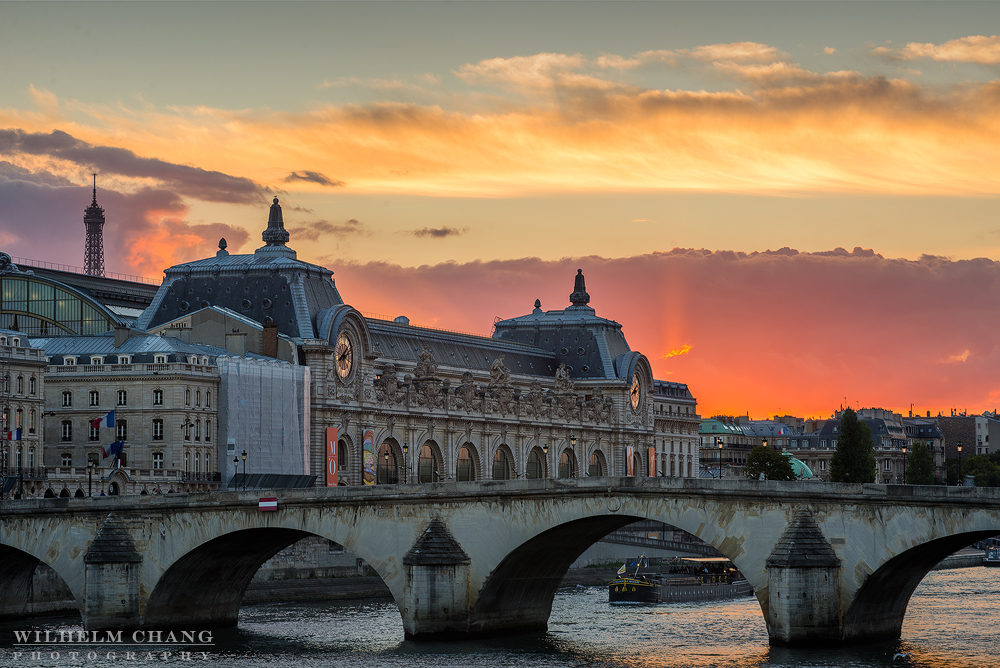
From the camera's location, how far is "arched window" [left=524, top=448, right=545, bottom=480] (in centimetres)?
19000

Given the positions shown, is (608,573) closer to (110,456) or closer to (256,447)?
(256,447)

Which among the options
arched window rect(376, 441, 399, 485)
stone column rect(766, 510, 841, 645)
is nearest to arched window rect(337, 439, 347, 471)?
arched window rect(376, 441, 399, 485)

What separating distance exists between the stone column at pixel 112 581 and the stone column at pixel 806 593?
104 feet

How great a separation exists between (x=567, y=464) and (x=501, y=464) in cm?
1620

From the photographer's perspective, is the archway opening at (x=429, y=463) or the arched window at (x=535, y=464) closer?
the archway opening at (x=429, y=463)

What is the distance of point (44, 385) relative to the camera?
131m

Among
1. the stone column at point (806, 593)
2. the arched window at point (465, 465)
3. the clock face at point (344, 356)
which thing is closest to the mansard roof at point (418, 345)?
the arched window at point (465, 465)

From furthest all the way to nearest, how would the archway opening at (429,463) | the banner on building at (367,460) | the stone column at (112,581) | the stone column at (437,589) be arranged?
1. the archway opening at (429,463)
2. the banner on building at (367,460)
3. the stone column at (112,581)
4. the stone column at (437,589)

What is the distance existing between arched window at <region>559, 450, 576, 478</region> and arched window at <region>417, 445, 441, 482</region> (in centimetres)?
2571

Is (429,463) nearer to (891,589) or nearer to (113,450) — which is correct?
(113,450)

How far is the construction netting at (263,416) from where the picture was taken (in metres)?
137

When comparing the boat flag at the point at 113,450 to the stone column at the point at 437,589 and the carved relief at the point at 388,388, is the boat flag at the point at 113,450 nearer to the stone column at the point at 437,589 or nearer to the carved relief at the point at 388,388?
the carved relief at the point at 388,388

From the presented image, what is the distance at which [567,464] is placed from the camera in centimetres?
19888

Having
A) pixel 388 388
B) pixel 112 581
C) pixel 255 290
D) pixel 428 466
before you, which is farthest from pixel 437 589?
pixel 428 466
